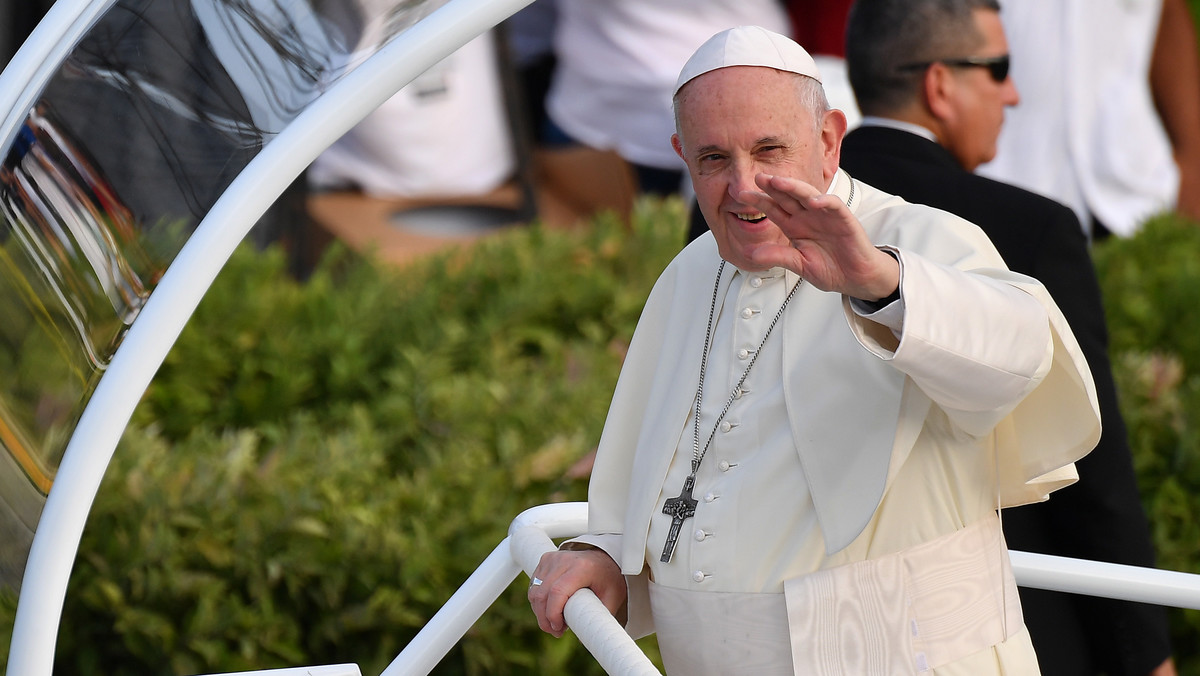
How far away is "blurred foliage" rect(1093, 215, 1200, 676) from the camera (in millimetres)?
3689

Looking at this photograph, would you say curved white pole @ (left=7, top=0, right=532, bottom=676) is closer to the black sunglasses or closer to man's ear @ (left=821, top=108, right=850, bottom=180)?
man's ear @ (left=821, top=108, right=850, bottom=180)

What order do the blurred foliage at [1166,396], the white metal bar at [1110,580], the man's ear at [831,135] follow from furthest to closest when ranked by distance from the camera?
1. the blurred foliage at [1166,396]
2. the white metal bar at [1110,580]
3. the man's ear at [831,135]

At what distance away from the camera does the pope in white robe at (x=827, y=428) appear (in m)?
1.51

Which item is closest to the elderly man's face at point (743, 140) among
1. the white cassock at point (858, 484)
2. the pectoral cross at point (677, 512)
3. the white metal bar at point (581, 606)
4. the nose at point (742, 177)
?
the nose at point (742, 177)

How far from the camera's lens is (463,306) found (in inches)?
195

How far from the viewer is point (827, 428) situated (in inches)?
65.6

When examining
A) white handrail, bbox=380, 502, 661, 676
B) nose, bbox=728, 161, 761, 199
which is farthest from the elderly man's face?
white handrail, bbox=380, 502, 661, 676

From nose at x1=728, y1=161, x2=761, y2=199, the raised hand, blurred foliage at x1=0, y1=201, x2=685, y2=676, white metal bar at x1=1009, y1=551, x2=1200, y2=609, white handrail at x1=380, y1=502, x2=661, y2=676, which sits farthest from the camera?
blurred foliage at x1=0, y1=201, x2=685, y2=676

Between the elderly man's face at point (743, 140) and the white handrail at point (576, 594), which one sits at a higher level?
the elderly man's face at point (743, 140)

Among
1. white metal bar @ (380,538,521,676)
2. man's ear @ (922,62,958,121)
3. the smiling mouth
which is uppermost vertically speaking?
the smiling mouth

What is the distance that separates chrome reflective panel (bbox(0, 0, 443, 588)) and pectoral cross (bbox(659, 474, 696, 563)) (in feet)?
2.15

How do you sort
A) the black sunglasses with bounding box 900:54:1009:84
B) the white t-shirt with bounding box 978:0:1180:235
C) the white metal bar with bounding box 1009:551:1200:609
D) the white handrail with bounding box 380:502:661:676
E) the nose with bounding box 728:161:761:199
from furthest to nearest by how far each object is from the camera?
the white t-shirt with bounding box 978:0:1180:235
the black sunglasses with bounding box 900:54:1009:84
the white handrail with bounding box 380:502:661:676
the white metal bar with bounding box 1009:551:1200:609
the nose with bounding box 728:161:761:199

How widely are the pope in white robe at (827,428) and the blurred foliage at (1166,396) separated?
2.07 meters

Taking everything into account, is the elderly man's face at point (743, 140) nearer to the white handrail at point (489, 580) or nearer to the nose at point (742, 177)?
the nose at point (742, 177)
